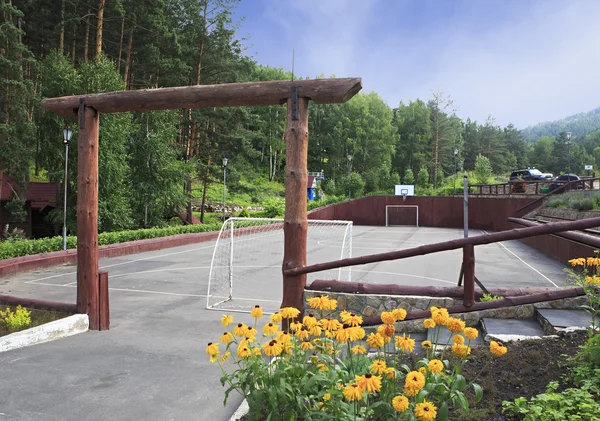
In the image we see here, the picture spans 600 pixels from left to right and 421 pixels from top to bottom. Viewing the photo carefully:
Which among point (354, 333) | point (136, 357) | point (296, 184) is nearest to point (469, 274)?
point (296, 184)

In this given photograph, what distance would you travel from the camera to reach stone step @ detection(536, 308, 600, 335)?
384 cm

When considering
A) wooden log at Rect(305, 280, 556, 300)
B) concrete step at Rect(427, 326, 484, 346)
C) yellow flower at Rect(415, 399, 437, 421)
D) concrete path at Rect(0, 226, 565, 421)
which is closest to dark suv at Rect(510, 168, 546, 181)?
concrete path at Rect(0, 226, 565, 421)

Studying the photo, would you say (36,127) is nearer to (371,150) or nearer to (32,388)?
(32,388)

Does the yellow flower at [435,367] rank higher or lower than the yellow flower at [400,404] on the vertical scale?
higher

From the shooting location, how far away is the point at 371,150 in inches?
2378

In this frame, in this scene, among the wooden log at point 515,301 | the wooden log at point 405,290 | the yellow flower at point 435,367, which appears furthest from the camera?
the wooden log at point 405,290

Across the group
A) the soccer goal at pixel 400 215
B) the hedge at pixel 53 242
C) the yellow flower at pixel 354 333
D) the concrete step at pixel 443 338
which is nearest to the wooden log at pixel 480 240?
the concrete step at pixel 443 338

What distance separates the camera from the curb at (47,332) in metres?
5.08

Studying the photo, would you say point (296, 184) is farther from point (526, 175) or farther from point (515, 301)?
point (526, 175)

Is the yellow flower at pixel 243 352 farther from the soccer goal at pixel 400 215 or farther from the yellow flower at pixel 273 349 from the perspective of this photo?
the soccer goal at pixel 400 215

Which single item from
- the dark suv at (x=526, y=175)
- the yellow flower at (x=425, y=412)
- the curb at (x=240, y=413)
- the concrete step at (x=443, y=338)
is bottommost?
the curb at (x=240, y=413)

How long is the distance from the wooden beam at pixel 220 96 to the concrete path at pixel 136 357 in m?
2.93

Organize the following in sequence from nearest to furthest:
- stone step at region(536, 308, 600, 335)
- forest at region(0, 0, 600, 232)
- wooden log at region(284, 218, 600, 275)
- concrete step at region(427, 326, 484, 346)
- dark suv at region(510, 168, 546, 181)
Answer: wooden log at region(284, 218, 600, 275) < stone step at region(536, 308, 600, 335) < concrete step at region(427, 326, 484, 346) < forest at region(0, 0, 600, 232) < dark suv at region(510, 168, 546, 181)

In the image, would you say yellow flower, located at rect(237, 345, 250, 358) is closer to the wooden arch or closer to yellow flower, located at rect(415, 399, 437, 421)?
yellow flower, located at rect(415, 399, 437, 421)
